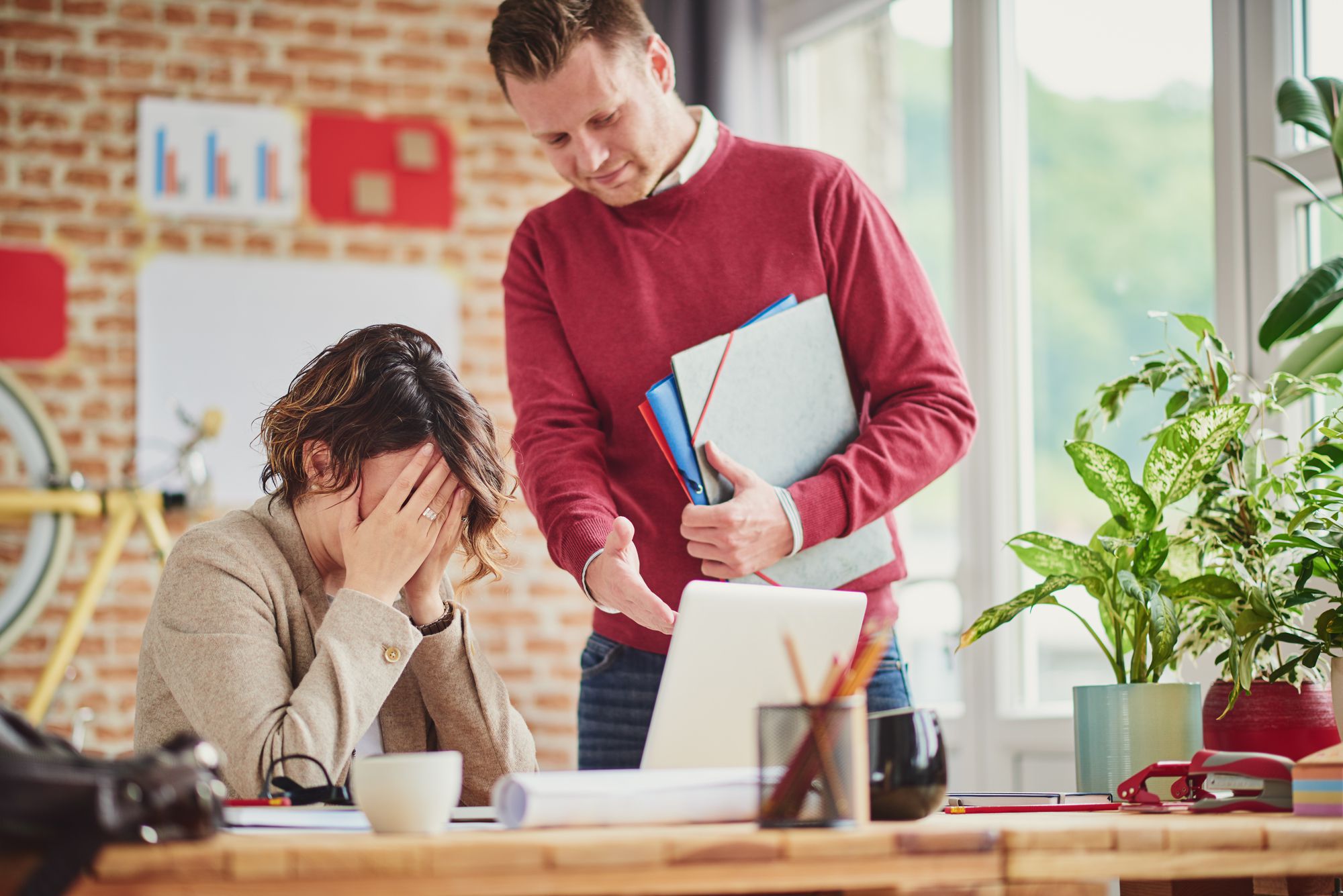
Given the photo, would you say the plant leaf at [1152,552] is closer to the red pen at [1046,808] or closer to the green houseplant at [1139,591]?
the green houseplant at [1139,591]

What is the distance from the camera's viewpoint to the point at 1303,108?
A: 6.13ft

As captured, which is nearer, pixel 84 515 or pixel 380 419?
pixel 380 419

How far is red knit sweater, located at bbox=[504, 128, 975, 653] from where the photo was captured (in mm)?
1638

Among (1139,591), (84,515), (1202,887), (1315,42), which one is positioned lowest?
(1202,887)

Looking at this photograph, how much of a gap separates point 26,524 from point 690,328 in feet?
8.17

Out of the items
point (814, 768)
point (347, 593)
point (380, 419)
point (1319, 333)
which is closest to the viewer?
point (814, 768)

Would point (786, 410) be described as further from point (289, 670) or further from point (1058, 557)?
point (289, 670)

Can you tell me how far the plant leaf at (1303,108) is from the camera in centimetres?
186

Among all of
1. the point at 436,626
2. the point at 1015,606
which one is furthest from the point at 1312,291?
the point at 436,626

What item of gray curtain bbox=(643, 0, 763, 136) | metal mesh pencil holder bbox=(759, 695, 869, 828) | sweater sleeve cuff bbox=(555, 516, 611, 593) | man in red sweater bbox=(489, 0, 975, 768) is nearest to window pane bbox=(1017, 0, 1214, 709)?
gray curtain bbox=(643, 0, 763, 136)

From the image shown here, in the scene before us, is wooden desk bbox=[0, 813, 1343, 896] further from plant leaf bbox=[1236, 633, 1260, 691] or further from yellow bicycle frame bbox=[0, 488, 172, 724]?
yellow bicycle frame bbox=[0, 488, 172, 724]

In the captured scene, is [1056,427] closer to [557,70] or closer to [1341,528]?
[1341,528]

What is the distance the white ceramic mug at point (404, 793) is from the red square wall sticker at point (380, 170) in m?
3.20

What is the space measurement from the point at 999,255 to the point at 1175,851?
2.29 m
